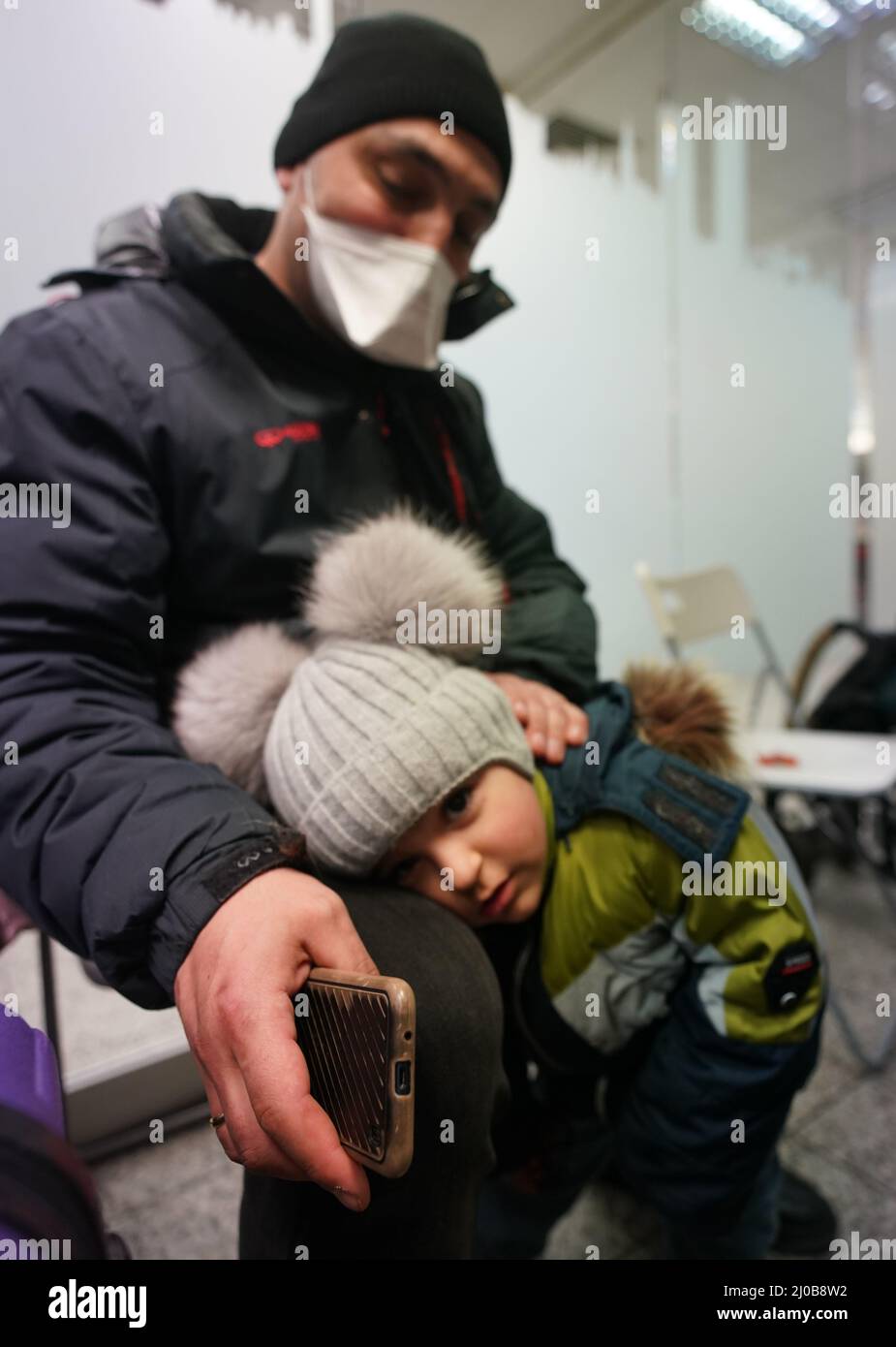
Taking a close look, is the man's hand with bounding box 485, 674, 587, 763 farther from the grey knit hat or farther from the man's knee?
the man's knee

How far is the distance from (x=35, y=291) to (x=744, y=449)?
7.93 feet

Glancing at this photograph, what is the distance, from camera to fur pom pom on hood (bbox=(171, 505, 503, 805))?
0.60 m

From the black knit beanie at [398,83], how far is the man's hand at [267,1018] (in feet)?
2.40

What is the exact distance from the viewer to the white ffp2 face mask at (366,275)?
74 centimetres

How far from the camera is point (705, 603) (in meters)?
1.99

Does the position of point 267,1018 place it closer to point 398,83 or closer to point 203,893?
point 203,893

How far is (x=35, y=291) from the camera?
1104 mm

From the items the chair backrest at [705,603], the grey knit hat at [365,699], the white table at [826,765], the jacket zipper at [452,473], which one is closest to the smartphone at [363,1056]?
the grey knit hat at [365,699]

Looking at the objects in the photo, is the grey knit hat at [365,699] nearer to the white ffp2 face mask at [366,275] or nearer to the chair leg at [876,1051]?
the white ffp2 face mask at [366,275]

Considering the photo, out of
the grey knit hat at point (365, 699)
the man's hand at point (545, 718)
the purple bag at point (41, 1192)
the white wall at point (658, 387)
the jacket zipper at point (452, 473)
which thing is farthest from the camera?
the white wall at point (658, 387)

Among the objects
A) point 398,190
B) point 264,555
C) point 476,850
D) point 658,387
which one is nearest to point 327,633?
point 264,555

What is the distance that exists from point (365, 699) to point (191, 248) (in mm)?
489

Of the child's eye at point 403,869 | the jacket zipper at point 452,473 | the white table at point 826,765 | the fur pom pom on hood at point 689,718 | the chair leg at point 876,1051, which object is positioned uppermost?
the jacket zipper at point 452,473
